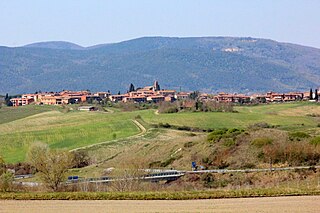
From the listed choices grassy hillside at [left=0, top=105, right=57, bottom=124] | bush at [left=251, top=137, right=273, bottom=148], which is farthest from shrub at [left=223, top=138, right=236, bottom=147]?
grassy hillside at [left=0, top=105, right=57, bottom=124]

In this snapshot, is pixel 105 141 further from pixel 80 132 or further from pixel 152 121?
→ pixel 152 121

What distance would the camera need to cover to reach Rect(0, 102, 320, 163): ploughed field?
7956cm

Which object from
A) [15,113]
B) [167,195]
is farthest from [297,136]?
[15,113]

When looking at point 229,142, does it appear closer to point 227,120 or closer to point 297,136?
point 297,136

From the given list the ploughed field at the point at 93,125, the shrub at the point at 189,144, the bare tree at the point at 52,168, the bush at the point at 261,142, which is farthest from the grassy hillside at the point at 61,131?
the bare tree at the point at 52,168

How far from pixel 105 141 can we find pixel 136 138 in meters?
4.16

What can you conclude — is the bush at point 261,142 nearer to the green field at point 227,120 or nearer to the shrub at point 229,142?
the shrub at point 229,142

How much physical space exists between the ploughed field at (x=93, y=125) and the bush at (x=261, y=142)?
17849 millimetres

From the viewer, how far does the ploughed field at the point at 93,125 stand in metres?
79.6

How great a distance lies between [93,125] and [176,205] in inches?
2772

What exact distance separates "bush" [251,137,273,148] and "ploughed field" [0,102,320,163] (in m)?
17.8

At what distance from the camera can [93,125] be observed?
94.1 m

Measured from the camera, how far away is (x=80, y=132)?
88062 mm

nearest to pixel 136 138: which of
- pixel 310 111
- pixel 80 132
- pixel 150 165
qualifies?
pixel 80 132
